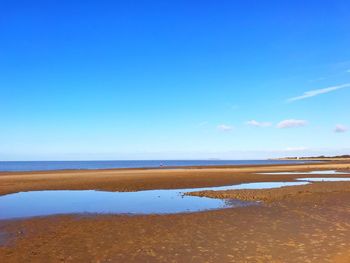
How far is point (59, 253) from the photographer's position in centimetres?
1267

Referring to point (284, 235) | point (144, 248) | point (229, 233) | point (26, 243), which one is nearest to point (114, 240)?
point (144, 248)

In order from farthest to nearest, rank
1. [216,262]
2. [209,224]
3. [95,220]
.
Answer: [95,220], [209,224], [216,262]

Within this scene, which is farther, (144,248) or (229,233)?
(229,233)

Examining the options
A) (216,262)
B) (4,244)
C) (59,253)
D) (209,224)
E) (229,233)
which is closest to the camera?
(216,262)

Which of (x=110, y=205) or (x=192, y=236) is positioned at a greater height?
(x=110, y=205)

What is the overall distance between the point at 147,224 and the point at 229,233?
4463 millimetres

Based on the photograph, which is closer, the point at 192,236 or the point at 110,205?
the point at 192,236

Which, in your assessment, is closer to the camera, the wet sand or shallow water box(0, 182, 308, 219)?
the wet sand

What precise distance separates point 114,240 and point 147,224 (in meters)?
3.47

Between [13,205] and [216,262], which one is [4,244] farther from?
[13,205]

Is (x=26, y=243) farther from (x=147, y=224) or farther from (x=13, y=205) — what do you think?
(x=13, y=205)

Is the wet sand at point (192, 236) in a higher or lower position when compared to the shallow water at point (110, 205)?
lower

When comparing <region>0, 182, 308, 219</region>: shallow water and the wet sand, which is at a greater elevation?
<region>0, 182, 308, 219</region>: shallow water

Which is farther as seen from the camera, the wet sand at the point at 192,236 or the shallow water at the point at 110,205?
the shallow water at the point at 110,205
